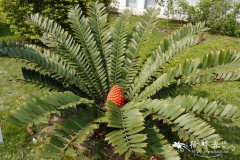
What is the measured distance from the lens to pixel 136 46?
15.2 feet

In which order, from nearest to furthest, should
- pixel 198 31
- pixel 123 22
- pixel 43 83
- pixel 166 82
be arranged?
pixel 166 82 → pixel 43 83 → pixel 198 31 → pixel 123 22

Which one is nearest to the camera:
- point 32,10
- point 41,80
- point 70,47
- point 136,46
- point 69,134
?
point 69,134

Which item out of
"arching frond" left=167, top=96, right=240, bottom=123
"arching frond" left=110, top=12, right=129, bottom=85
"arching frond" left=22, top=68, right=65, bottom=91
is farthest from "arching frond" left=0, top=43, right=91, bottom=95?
"arching frond" left=167, top=96, right=240, bottom=123

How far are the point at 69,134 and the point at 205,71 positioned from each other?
1654 mm

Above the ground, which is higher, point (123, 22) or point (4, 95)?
point (123, 22)

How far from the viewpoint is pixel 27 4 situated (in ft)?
25.1

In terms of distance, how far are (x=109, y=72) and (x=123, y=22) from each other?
2.61 feet

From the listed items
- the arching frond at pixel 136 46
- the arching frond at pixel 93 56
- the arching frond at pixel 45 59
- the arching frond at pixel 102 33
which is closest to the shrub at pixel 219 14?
the arching frond at pixel 136 46

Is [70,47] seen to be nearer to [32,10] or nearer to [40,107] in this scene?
[40,107]

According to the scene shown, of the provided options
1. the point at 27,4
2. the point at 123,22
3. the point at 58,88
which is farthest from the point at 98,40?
the point at 27,4

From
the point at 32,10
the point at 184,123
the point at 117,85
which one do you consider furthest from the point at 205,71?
the point at 32,10

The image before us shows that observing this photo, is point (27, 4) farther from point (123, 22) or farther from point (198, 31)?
point (198, 31)

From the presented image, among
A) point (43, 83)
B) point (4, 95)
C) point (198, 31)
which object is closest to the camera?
point (43, 83)

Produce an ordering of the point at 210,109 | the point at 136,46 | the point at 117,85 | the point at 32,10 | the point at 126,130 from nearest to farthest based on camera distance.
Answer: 1. the point at 126,130
2. the point at 210,109
3. the point at 117,85
4. the point at 136,46
5. the point at 32,10
